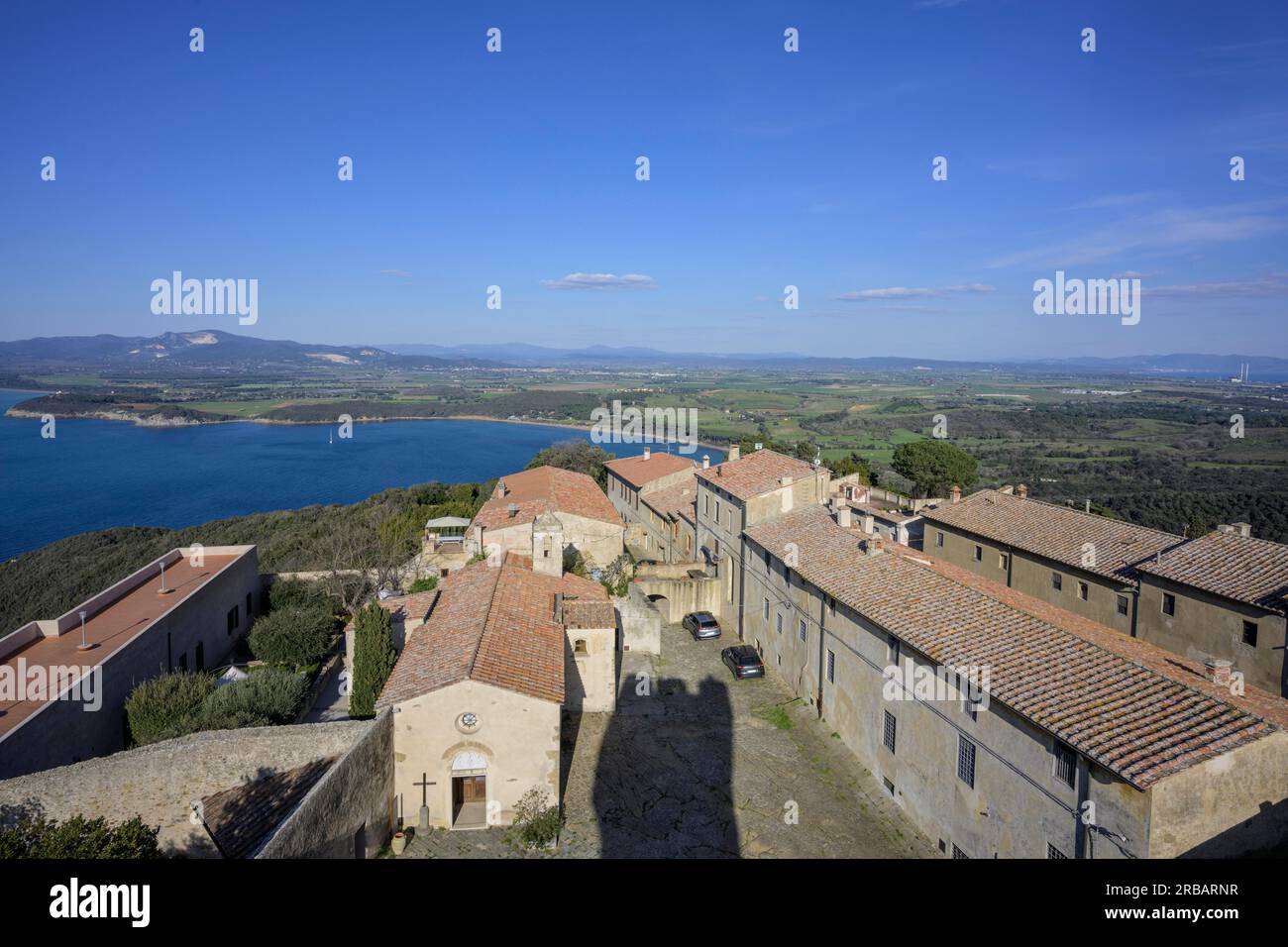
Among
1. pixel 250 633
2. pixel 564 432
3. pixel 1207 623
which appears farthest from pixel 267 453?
pixel 1207 623

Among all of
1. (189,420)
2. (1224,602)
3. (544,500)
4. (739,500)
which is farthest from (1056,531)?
(189,420)

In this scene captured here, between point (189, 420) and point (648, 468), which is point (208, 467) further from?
point (648, 468)

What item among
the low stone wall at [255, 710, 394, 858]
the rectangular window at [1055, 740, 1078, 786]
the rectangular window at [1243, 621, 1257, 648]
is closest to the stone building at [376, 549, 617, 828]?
the low stone wall at [255, 710, 394, 858]

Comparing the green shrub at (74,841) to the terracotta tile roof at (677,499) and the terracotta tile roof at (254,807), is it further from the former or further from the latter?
the terracotta tile roof at (677,499)

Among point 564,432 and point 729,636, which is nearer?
point 729,636

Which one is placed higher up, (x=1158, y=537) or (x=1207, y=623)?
(x=1158, y=537)
